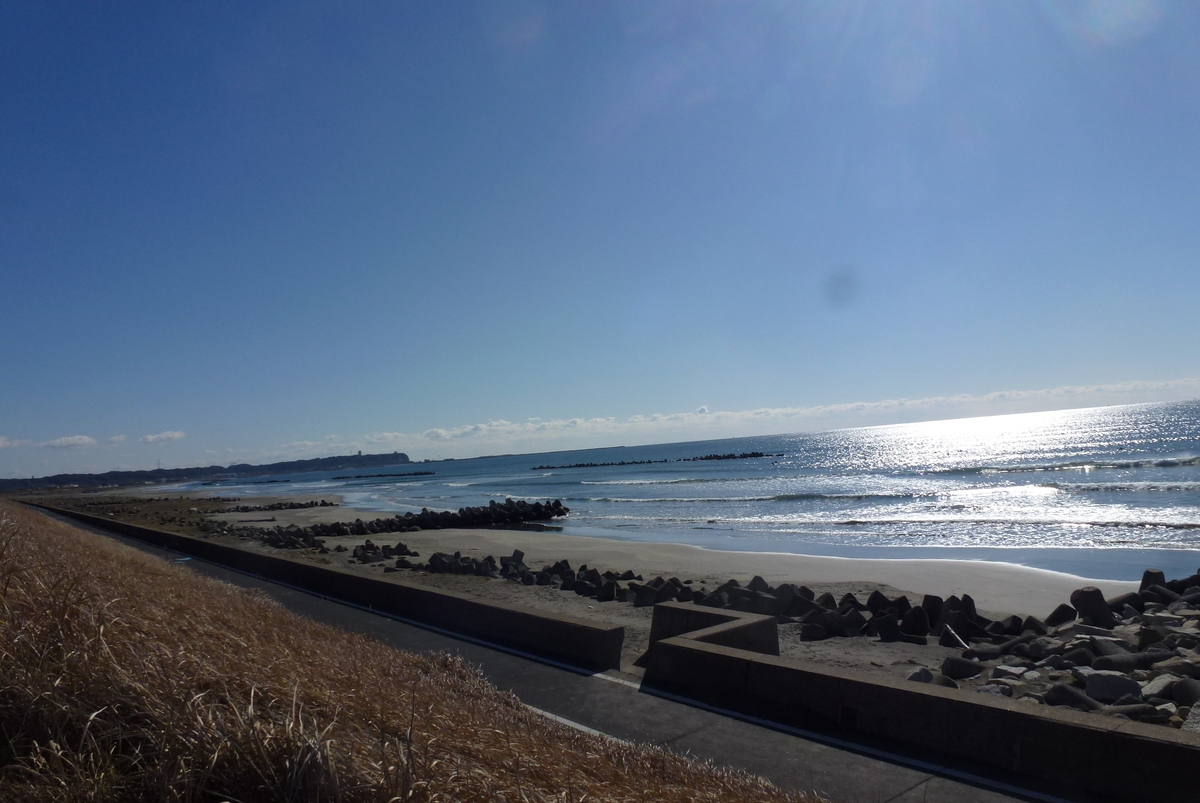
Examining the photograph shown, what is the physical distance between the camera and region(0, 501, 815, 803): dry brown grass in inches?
98.5

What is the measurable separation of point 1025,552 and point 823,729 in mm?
18256

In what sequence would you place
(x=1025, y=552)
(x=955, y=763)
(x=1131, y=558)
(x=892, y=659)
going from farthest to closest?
(x=1025, y=552) → (x=1131, y=558) → (x=892, y=659) → (x=955, y=763)

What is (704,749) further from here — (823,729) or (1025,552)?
(1025,552)

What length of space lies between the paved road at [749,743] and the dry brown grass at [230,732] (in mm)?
617

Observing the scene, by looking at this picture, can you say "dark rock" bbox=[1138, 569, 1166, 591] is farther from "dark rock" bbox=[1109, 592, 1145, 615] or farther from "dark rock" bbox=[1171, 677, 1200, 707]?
"dark rock" bbox=[1171, 677, 1200, 707]

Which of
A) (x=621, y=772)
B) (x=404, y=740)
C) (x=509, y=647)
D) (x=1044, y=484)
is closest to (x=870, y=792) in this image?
(x=621, y=772)

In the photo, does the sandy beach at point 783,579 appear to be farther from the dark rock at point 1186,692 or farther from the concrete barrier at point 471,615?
the dark rock at point 1186,692

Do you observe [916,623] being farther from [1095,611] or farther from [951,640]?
[1095,611]

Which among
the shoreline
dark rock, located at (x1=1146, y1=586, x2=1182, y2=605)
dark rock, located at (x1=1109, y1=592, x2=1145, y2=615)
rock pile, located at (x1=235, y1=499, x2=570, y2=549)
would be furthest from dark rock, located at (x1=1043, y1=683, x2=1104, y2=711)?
rock pile, located at (x1=235, y1=499, x2=570, y2=549)

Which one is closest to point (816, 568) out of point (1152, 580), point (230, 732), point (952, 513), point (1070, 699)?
point (1152, 580)

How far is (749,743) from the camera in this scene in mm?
5223

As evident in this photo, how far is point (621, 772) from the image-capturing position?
12.1 ft

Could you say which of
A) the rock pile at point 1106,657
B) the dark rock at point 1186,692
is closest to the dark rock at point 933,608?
the rock pile at point 1106,657

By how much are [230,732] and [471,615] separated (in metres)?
6.32
